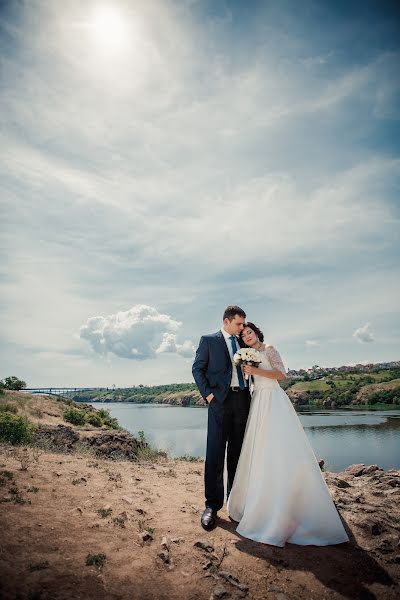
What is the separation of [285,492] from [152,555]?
1.79 m

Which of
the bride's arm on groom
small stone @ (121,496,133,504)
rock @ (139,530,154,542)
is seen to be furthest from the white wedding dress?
small stone @ (121,496,133,504)

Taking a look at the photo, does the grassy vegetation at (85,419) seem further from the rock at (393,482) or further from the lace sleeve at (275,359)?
the lace sleeve at (275,359)

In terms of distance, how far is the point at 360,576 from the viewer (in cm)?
373

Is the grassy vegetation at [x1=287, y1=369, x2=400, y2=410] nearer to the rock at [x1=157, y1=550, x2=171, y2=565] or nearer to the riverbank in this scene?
the riverbank

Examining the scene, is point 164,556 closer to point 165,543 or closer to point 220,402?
point 165,543

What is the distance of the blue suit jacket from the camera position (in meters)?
5.26

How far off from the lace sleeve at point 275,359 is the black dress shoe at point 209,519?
232 centimetres

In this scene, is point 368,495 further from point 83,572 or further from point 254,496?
point 83,572

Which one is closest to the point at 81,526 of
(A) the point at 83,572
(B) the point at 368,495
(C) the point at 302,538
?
(A) the point at 83,572

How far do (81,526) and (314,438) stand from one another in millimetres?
30731

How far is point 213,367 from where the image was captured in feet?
17.6

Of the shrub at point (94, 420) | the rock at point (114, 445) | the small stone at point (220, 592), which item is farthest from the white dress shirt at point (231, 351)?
the shrub at point (94, 420)

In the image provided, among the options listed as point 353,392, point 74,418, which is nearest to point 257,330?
point 74,418

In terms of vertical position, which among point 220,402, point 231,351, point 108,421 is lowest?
point 108,421
